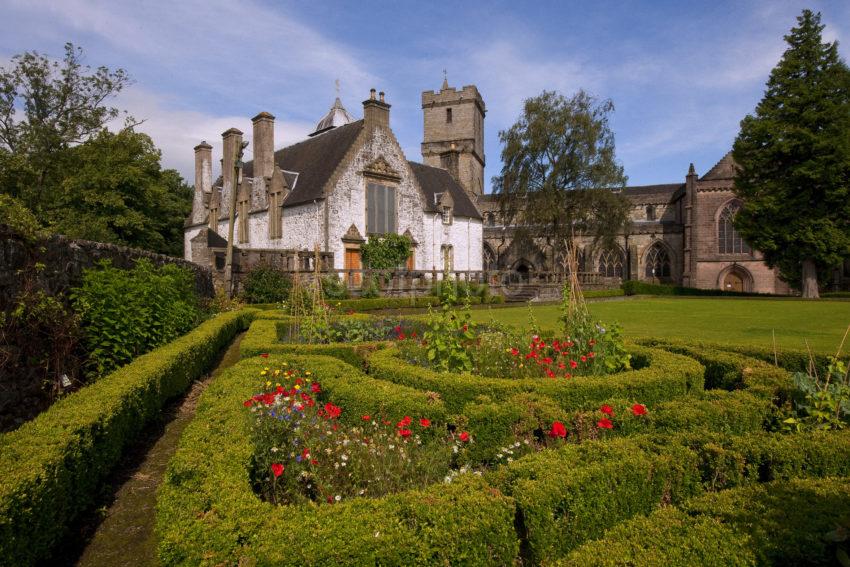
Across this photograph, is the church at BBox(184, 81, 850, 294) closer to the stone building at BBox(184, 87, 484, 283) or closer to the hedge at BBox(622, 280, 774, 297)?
the stone building at BBox(184, 87, 484, 283)

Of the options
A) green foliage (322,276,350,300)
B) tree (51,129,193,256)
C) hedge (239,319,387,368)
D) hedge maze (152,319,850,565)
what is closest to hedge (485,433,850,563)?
hedge maze (152,319,850,565)

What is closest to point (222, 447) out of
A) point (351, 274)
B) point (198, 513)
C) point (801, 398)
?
point (198, 513)

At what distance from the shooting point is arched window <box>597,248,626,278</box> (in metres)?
46.6

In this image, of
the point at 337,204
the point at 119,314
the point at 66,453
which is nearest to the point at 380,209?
the point at 337,204

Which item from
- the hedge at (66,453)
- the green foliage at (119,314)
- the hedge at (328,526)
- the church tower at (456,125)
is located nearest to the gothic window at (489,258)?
the church tower at (456,125)

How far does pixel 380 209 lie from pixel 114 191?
1812 centimetres

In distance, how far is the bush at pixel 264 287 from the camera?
20.2m

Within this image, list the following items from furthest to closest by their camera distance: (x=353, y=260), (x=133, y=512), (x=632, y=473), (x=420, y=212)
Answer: (x=420, y=212) < (x=353, y=260) < (x=133, y=512) < (x=632, y=473)

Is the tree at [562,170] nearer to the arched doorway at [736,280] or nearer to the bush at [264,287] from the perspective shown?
the arched doorway at [736,280]

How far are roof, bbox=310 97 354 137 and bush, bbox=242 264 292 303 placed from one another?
2373 centimetres

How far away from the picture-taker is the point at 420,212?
103ft

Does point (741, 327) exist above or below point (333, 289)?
below

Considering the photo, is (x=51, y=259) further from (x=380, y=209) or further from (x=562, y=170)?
(x=562, y=170)

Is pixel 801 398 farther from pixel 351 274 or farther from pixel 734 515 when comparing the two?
pixel 351 274
